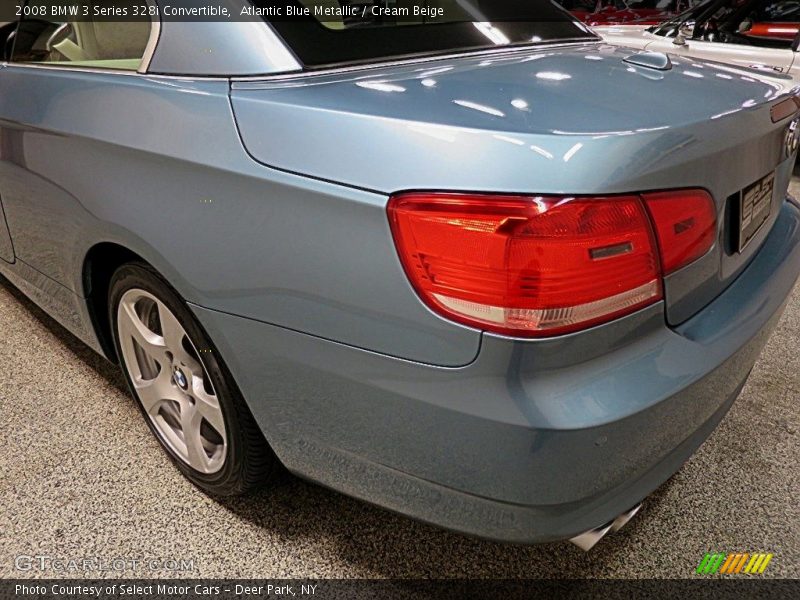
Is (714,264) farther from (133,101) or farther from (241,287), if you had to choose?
(133,101)

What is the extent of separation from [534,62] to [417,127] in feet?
1.90

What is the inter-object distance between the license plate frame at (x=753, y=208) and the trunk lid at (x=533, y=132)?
25mm

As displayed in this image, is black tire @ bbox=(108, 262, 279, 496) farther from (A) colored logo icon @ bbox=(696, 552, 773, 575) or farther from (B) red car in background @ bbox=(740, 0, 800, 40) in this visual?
(B) red car in background @ bbox=(740, 0, 800, 40)

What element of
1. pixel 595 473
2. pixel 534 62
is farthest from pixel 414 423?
pixel 534 62

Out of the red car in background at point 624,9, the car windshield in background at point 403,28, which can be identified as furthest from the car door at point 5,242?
the red car in background at point 624,9

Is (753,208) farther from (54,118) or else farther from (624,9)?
(624,9)

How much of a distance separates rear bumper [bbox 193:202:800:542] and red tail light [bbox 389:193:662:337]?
0.15 feet

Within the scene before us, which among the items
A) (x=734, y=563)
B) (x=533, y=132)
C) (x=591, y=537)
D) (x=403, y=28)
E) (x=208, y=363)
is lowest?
(x=734, y=563)

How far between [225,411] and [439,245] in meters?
0.71

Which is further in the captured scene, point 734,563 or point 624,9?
point 624,9

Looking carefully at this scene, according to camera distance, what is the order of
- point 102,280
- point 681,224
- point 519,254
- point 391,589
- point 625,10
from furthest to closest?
1. point 625,10
2. point 102,280
3. point 391,589
4. point 681,224
5. point 519,254

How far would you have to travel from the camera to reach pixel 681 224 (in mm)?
1042

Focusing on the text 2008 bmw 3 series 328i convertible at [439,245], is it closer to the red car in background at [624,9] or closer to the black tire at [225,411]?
the black tire at [225,411]

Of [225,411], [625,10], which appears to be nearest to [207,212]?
[225,411]
